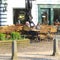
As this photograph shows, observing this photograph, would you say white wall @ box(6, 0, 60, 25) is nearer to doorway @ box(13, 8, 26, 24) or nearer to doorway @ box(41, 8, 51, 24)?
doorway @ box(13, 8, 26, 24)

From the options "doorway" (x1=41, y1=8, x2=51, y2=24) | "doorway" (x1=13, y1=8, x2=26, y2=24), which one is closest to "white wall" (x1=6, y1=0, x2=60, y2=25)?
"doorway" (x1=13, y1=8, x2=26, y2=24)

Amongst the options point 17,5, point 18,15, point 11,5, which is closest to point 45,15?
point 18,15

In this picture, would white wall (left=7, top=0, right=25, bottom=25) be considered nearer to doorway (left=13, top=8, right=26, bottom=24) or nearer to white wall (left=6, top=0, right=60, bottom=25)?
white wall (left=6, top=0, right=60, bottom=25)

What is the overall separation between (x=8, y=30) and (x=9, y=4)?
32.9 ft

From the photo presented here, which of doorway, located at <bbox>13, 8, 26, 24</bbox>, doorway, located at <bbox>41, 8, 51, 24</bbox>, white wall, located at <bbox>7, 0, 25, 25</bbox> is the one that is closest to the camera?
white wall, located at <bbox>7, 0, 25, 25</bbox>

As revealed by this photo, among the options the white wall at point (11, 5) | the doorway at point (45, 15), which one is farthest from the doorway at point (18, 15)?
the doorway at point (45, 15)

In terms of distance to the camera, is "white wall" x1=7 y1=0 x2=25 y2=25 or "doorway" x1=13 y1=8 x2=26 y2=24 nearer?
"white wall" x1=7 y1=0 x2=25 y2=25

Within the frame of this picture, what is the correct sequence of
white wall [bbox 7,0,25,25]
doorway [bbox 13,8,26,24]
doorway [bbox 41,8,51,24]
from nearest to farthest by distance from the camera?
white wall [bbox 7,0,25,25] → doorway [bbox 13,8,26,24] → doorway [bbox 41,8,51,24]

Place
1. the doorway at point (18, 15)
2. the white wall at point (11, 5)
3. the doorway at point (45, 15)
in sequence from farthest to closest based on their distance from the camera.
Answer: the doorway at point (45, 15), the doorway at point (18, 15), the white wall at point (11, 5)

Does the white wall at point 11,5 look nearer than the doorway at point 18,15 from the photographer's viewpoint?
Yes

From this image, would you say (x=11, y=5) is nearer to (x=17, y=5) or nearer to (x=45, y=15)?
(x=17, y=5)

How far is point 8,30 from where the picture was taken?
2452 centimetres

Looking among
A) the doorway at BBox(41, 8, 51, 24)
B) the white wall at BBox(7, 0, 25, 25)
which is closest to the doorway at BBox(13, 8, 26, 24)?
the white wall at BBox(7, 0, 25, 25)

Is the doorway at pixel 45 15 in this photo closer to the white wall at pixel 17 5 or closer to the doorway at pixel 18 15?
the white wall at pixel 17 5
